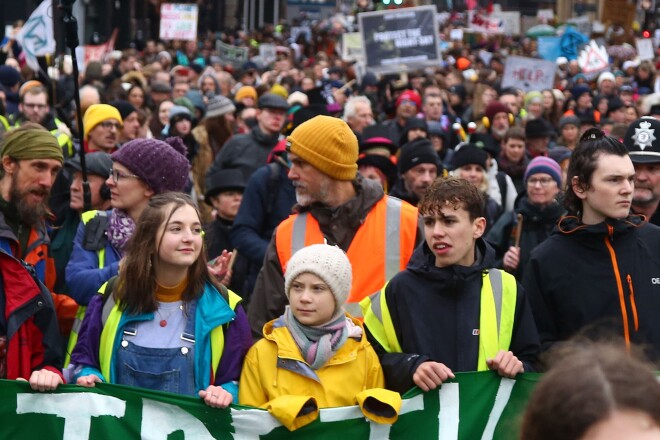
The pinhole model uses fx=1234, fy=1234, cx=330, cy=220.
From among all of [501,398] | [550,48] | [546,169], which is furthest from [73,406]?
[550,48]

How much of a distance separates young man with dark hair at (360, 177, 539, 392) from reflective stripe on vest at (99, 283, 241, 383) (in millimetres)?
597

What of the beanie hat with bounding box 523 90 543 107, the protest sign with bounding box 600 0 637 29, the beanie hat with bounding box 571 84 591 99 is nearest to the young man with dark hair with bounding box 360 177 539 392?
the beanie hat with bounding box 523 90 543 107

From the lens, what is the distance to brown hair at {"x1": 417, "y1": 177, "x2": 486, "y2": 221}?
192 inches

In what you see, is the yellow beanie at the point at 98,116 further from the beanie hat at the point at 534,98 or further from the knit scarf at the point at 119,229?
the beanie hat at the point at 534,98

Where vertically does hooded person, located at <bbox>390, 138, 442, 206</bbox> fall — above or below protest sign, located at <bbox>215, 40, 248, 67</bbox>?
above

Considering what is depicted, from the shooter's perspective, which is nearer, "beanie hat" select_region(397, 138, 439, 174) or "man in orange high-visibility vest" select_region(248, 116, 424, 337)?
"man in orange high-visibility vest" select_region(248, 116, 424, 337)

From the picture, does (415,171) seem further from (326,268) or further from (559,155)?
(326,268)

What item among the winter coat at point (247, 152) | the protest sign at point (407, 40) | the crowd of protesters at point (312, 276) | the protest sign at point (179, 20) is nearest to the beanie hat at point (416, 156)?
the crowd of protesters at point (312, 276)

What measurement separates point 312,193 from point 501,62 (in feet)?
73.6

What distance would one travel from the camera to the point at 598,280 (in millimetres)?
4875

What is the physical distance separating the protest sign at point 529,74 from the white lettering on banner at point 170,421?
13586 mm

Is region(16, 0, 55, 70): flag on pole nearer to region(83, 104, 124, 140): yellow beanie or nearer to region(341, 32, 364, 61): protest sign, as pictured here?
region(83, 104, 124, 140): yellow beanie

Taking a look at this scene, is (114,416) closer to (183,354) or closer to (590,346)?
(183,354)

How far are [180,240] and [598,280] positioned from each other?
1650 mm
